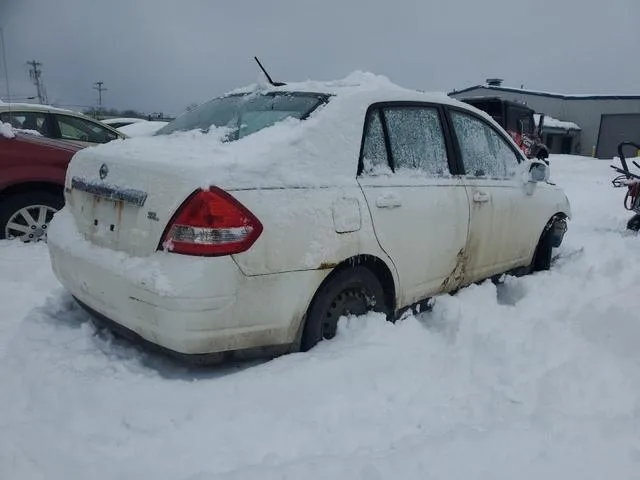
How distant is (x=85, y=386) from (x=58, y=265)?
34.6 inches

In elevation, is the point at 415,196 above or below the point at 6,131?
below

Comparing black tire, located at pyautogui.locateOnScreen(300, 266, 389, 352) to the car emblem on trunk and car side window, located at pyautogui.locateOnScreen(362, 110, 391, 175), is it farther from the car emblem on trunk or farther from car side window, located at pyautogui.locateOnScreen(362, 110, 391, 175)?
the car emblem on trunk

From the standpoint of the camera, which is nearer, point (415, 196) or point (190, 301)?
point (190, 301)

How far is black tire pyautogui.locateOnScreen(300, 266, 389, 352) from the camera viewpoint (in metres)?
2.92

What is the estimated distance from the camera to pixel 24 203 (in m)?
5.31

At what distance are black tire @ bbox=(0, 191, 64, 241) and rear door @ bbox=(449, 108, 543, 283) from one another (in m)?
3.91

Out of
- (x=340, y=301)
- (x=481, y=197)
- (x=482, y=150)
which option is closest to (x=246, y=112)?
(x=340, y=301)

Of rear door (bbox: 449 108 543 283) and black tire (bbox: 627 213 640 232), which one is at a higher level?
rear door (bbox: 449 108 543 283)

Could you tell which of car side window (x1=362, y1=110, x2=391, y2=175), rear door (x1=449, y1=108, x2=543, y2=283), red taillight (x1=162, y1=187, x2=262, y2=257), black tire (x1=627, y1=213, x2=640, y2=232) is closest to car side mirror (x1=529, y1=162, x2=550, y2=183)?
rear door (x1=449, y1=108, x2=543, y2=283)

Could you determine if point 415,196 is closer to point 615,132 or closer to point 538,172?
point 538,172

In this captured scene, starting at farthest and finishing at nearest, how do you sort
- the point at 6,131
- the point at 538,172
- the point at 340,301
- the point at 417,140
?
the point at 6,131 < the point at 538,172 < the point at 417,140 < the point at 340,301

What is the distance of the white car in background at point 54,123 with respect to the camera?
6113 mm

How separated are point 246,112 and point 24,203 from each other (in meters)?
3.16

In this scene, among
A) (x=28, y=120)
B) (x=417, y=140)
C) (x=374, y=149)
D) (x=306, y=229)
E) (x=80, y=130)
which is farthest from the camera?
(x=80, y=130)
